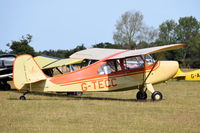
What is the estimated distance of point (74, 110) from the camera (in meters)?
10.4

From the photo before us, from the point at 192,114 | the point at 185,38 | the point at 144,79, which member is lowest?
the point at 192,114

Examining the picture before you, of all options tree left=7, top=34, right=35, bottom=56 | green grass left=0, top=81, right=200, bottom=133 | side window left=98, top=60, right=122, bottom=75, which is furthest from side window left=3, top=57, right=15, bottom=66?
tree left=7, top=34, right=35, bottom=56

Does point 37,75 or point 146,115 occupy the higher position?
point 37,75

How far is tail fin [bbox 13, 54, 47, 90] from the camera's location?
1221cm

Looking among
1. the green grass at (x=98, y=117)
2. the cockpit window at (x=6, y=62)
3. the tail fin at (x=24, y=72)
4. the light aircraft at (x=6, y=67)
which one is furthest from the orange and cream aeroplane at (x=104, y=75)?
the cockpit window at (x=6, y=62)

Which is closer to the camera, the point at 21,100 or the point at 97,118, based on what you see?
the point at 97,118

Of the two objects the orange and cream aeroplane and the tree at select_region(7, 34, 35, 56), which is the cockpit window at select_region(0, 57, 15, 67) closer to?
the orange and cream aeroplane

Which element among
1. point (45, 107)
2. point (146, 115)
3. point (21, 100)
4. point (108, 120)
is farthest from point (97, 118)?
point (21, 100)

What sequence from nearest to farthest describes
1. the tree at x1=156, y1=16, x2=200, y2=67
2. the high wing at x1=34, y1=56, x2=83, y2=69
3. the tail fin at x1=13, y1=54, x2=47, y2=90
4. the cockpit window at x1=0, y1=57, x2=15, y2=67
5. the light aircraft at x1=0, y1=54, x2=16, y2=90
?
1. the tail fin at x1=13, y1=54, x2=47, y2=90
2. the high wing at x1=34, y1=56, x2=83, y2=69
3. the light aircraft at x1=0, y1=54, x2=16, y2=90
4. the cockpit window at x1=0, y1=57, x2=15, y2=67
5. the tree at x1=156, y1=16, x2=200, y2=67

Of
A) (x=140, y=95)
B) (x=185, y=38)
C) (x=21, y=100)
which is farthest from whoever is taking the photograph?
(x=185, y=38)

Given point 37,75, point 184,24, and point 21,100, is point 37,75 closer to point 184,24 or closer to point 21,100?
point 21,100

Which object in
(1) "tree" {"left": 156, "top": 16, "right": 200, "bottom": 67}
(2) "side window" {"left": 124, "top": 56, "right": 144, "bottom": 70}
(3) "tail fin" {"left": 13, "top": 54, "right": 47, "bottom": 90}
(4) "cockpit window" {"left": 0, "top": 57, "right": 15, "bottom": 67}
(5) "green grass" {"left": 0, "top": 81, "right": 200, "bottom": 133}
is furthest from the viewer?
(1) "tree" {"left": 156, "top": 16, "right": 200, "bottom": 67}

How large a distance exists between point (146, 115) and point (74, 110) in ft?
6.61

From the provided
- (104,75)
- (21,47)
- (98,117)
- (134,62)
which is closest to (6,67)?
(104,75)
